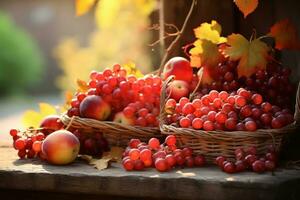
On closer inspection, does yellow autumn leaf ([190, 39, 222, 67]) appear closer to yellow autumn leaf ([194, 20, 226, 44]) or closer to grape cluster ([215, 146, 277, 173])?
yellow autumn leaf ([194, 20, 226, 44])

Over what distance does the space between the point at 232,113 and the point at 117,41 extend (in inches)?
70.0

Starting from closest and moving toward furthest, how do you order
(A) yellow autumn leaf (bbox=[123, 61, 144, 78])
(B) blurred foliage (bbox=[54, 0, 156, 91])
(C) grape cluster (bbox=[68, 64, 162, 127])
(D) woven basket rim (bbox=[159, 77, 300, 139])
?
(D) woven basket rim (bbox=[159, 77, 300, 139]), (C) grape cluster (bbox=[68, 64, 162, 127]), (A) yellow autumn leaf (bbox=[123, 61, 144, 78]), (B) blurred foliage (bbox=[54, 0, 156, 91])

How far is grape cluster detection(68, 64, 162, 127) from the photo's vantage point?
2230 mm

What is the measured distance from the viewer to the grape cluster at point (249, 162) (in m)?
1.85

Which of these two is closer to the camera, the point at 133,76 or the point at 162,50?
the point at 133,76

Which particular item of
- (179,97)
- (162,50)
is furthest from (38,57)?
(179,97)

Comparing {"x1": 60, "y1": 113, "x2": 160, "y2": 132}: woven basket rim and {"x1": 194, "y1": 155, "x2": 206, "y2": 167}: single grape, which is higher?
{"x1": 60, "y1": 113, "x2": 160, "y2": 132}: woven basket rim

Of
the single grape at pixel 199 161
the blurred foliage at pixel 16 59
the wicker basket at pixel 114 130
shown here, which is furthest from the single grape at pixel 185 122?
the blurred foliage at pixel 16 59

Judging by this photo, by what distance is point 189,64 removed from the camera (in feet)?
7.77

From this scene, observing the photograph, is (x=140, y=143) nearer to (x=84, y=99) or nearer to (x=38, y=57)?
(x=84, y=99)

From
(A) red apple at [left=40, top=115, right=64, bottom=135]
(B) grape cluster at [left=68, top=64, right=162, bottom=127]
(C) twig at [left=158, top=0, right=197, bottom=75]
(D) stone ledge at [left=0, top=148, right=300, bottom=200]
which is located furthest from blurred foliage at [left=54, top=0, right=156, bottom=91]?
(D) stone ledge at [left=0, top=148, right=300, bottom=200]

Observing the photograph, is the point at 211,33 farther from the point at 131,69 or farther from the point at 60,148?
the point at 60,148

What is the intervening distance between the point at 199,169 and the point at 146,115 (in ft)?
1.10

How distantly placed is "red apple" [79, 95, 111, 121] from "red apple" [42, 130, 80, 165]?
0.51 ft
